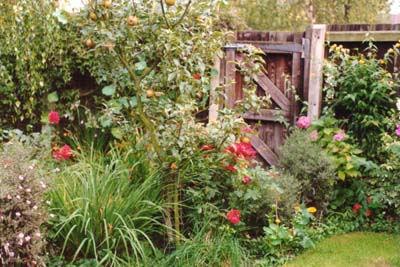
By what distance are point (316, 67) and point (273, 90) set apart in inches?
18.7

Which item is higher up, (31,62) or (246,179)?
(31,62)

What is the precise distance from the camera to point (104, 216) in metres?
3.19

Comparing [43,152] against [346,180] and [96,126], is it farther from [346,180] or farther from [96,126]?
[346,180]

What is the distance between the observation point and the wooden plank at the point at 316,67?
4664 millimetres

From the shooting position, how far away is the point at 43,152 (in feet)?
13.1

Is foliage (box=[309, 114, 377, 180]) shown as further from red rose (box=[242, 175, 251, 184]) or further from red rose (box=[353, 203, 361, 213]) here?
red rose (box=[242, 175, 251, 184])

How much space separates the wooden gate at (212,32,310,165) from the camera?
4.81 m

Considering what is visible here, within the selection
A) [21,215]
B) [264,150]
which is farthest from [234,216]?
[264,150]

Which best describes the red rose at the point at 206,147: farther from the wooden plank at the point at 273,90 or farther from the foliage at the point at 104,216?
the wooden plank at the point at 273,90

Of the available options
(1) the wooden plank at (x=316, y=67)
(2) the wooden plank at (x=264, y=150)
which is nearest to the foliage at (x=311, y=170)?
(1) the wooden plank at (x=316, y=67)

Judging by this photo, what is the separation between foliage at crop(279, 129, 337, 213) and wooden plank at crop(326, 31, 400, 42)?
1.07 m

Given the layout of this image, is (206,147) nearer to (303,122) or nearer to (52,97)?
(303,122)

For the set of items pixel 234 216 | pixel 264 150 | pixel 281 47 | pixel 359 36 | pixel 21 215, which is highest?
pixel 359 36

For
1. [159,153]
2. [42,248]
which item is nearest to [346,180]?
[159,153]
